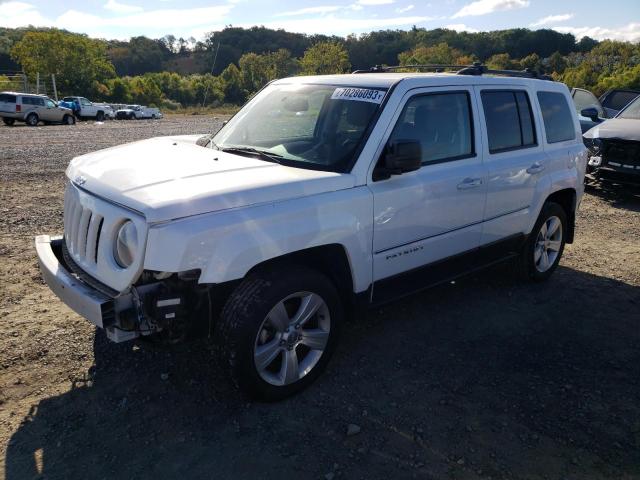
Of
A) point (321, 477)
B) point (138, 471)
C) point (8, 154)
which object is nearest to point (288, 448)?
point (321, 477)

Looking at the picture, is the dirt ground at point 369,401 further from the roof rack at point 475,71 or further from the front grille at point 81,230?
the roof rack at point 475,71

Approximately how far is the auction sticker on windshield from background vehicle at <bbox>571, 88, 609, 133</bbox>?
7849 millimetres

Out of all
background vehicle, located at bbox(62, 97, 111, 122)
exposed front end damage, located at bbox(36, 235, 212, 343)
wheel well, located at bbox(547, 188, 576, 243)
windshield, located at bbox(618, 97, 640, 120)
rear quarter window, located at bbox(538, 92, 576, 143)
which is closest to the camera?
exposed front end damage, located at bbox(36, 235, 212, 343)

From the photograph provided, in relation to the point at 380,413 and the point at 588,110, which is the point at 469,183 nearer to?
the point at 380,413

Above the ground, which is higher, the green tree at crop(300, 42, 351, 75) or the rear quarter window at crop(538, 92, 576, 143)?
the green tree at crop(300, 42, 351, 75)

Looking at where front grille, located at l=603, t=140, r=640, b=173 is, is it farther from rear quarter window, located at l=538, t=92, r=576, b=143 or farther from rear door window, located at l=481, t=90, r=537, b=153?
rear door window, located at l=481, t=90, r=537, b=153

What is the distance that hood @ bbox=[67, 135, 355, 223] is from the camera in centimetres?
278

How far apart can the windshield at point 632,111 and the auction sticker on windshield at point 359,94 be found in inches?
311

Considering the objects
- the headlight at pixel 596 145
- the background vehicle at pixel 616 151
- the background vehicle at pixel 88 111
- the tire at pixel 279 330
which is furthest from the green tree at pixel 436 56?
the tire at pixel 279 330

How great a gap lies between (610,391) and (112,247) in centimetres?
330

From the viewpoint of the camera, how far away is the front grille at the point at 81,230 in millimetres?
3055

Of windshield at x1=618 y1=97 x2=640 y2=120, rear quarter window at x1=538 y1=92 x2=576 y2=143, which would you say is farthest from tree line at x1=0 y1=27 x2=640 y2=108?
rear quarter window at x1=538 y1=92 x2=576 y2=143

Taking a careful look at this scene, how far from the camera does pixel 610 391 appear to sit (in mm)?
3562

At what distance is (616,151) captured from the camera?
895cm
